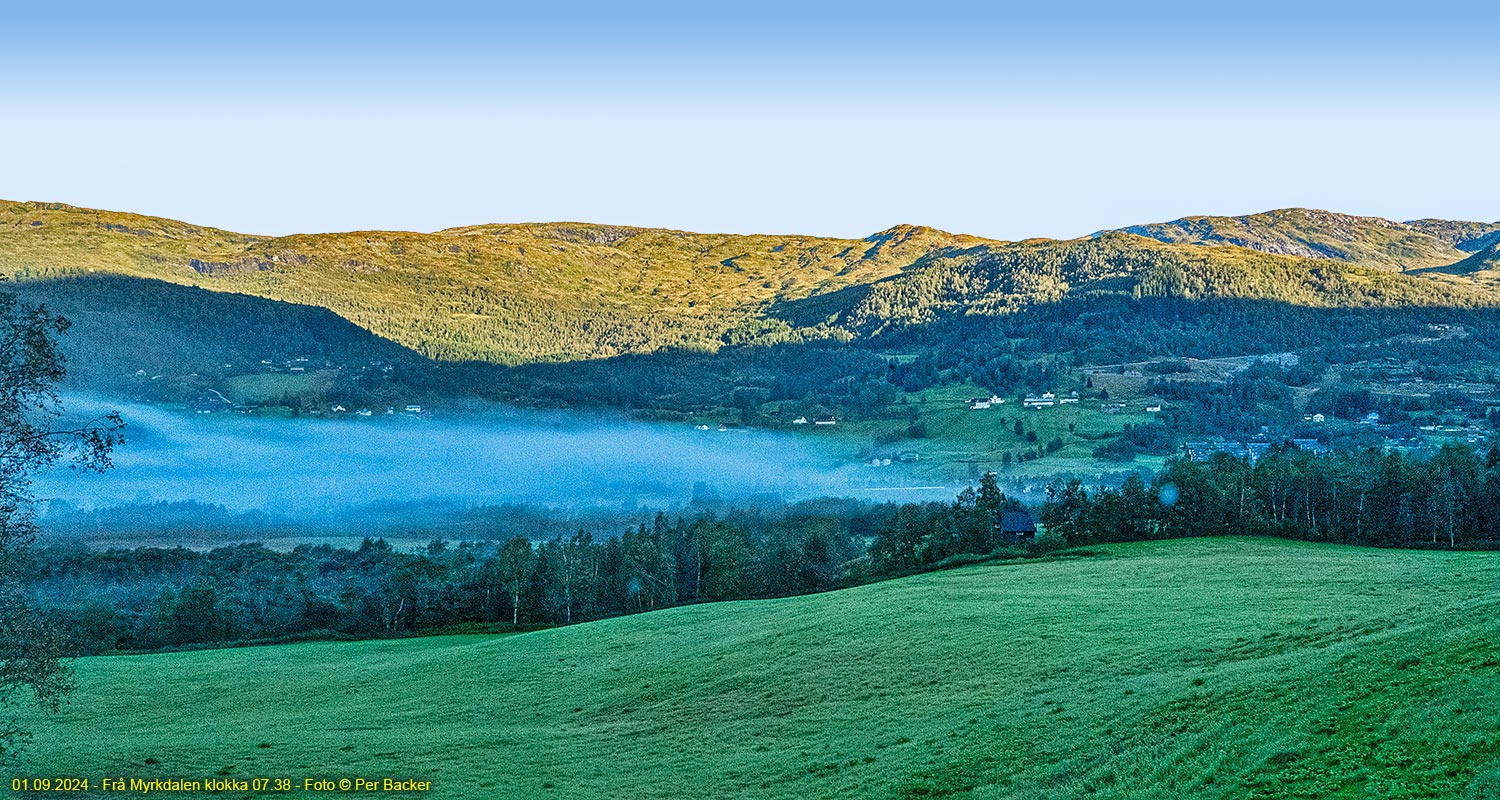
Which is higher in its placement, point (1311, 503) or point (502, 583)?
point (1311, 503)

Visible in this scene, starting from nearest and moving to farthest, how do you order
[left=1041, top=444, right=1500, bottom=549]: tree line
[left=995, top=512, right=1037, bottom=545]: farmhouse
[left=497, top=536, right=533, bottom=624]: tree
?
1. [left=1041, top=444, right=1500, bottom=549]: tree line
2. [left=497, top=536, right=533, bottom=624]: tree
3. [left=995, top=512, right=1037, bottom=545]: farmhouse

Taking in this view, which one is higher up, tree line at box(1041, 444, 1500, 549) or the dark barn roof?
tree line at box(1041, 444, 1500, 549)

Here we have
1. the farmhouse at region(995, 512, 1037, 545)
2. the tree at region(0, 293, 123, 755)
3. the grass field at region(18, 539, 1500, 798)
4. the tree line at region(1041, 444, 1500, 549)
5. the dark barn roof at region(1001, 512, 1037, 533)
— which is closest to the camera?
the grass field at region(18, 539, 1500, 798)

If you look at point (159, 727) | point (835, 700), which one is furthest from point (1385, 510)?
point (159, 727)

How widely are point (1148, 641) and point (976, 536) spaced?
74.9m

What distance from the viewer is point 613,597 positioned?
4596 inches

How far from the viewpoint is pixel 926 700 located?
42.3 m

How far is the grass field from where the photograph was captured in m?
26.8

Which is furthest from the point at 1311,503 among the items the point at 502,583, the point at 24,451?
the point at 24,451

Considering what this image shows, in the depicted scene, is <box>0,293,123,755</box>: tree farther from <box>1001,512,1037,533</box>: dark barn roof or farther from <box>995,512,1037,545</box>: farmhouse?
<box>1001,512,1037,533</box>: dark barn roof

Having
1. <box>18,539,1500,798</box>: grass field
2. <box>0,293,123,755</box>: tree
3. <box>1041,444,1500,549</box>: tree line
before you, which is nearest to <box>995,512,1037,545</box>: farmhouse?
<box>1041,444,1500,549</box>: tree line

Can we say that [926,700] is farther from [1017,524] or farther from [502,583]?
[1017,524]

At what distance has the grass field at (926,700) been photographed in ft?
88.0

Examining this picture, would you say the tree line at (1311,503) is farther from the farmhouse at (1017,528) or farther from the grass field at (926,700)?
the grass field at (926,700)
